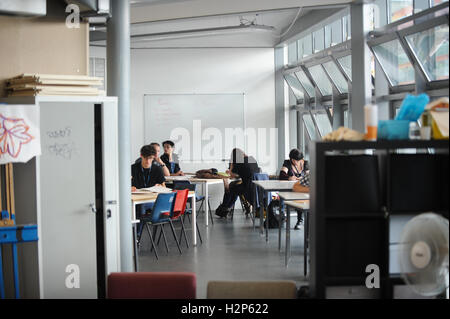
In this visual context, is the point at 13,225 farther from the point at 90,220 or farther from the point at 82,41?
the point at 82,41

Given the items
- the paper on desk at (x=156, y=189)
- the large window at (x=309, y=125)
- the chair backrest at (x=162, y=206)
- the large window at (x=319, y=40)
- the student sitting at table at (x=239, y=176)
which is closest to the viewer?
the chair backrest at (x=162, y=206)

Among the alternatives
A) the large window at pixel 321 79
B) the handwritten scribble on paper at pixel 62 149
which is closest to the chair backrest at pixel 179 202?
the handwritten scribble on paper at pixel 62 149

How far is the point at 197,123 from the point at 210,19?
2972mm

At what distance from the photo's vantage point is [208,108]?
12.8 meters

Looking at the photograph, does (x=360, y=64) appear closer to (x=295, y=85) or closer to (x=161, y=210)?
(x=161, y=210)

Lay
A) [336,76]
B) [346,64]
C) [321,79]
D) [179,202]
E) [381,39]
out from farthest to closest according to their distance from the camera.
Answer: [321,79] < [336,76] < [346,64] < [179,202] < [381,39]

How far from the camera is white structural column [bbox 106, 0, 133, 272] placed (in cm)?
602

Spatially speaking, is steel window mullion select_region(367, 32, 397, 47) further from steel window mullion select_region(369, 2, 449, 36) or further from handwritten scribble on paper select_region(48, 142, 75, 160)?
handwritten scribble on paper select_region(48, 142, 75, 160)

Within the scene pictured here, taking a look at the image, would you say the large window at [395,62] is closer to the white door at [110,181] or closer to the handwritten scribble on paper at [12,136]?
the white door at [110,181]

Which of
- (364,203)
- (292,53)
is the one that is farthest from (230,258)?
(292,53)

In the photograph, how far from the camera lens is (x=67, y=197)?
205 inches

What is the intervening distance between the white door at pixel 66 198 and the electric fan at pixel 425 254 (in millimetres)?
3024

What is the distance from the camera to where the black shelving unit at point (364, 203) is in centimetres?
331

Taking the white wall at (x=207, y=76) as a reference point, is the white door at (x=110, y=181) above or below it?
below
